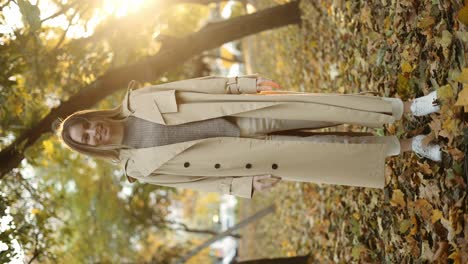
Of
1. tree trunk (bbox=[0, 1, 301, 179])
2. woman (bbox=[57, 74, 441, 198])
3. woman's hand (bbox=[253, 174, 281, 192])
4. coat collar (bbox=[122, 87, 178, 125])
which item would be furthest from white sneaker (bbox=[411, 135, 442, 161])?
tree trunk (bbox=[0, 1, 301, 179])

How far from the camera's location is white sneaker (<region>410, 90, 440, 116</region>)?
137 inches

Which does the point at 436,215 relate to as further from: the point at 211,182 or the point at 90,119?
the point at 90,119

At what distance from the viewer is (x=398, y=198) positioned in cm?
457

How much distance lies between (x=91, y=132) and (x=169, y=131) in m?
0.55

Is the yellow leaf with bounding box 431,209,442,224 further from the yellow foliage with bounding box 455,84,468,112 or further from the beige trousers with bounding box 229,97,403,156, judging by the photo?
the yellow foliage with bounding box 455,84,468,112

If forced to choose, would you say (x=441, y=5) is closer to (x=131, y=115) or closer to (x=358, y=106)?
(x=358, y=106)

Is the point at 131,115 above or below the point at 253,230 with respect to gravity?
above

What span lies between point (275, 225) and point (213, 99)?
7.79 m

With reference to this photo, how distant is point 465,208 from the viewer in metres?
3.31

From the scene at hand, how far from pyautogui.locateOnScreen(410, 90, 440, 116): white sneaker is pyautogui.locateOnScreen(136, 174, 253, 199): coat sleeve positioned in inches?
46.7

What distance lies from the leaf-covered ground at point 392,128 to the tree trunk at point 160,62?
3.14ft

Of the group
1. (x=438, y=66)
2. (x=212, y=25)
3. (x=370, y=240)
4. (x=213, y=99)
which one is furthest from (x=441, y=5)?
A: (x=212, y=25)

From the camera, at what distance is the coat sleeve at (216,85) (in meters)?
3.89

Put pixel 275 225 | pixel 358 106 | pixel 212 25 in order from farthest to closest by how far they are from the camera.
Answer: pixel 275 225 < pixel 212 25 < pixel 358 106
